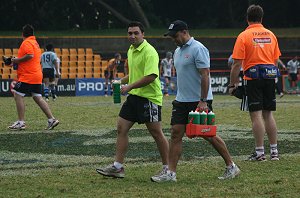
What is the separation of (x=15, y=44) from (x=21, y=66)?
25.4 metres

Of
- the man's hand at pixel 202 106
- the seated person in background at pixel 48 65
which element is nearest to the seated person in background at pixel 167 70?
the seated person in background at pixel 48 65

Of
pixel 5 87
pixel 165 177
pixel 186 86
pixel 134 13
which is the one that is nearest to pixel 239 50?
pixel 186 86

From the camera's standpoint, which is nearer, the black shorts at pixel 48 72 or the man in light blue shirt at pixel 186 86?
the man in light blue shirt at pixel 186 86

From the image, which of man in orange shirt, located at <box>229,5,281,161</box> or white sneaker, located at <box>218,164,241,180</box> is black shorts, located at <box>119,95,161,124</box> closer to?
white sneaker, located at <box>218,164,241,180</box>

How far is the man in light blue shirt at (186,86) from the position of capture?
10383mm

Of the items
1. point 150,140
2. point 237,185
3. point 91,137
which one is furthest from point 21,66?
point 237,185

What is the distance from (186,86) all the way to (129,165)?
6.64 feet

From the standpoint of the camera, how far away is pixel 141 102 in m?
10.9

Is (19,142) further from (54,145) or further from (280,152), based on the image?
(280,152)

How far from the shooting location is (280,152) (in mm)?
13617

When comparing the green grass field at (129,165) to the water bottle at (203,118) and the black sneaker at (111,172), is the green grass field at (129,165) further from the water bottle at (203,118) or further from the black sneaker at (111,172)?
the water bottle at (203,118)

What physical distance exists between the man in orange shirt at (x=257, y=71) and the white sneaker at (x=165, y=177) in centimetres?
231

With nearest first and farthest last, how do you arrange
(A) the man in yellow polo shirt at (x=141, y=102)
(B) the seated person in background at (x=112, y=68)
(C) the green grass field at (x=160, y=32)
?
(A) the man in yellow polo shirt at (x=141, y=102), (B) the seated person in background at (x=112, y=68), (C) the green grass field at (x=160, y=32)

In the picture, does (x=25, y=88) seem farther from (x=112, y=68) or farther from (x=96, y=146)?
(x=112, y=68)
